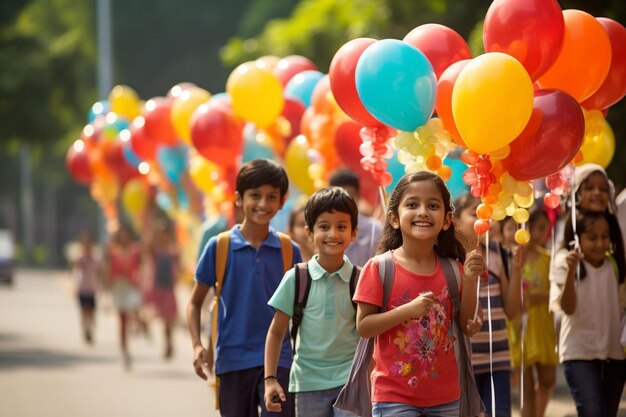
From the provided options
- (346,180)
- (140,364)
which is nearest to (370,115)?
(346,180)

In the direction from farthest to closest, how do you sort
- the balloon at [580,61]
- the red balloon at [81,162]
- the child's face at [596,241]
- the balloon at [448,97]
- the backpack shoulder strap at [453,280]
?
the red balloon at [81,162] → the child's face at [596,241] → the balloon at [580,61] → the balloon at [448,97] → the backpack shoulder strap at [453,280]

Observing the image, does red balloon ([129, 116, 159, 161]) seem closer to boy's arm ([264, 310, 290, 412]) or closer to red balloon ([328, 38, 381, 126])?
red balloon ([328, 38, 381, 126])

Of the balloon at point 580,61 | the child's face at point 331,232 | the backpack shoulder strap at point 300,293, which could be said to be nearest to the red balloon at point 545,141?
the balloon at point 580,61

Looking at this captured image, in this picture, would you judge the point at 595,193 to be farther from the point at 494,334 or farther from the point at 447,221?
the point at 447,221

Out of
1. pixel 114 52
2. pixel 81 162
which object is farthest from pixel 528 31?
pixel 114 52

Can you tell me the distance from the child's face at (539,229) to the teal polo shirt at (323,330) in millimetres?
3244

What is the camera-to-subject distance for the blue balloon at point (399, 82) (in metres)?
7.61

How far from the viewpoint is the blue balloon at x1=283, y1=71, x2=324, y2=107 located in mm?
12430

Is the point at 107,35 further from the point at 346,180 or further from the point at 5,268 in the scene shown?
the point at 346,180

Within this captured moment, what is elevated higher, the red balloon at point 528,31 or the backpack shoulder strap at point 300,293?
the red balloon at point 528,31

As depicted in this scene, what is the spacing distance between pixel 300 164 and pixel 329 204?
5.53 meters

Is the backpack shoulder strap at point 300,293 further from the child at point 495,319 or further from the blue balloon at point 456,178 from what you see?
the blue balloon at point 456,178

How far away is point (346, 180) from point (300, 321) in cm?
288

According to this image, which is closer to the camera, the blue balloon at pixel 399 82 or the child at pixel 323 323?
the child at pixel 323 323
